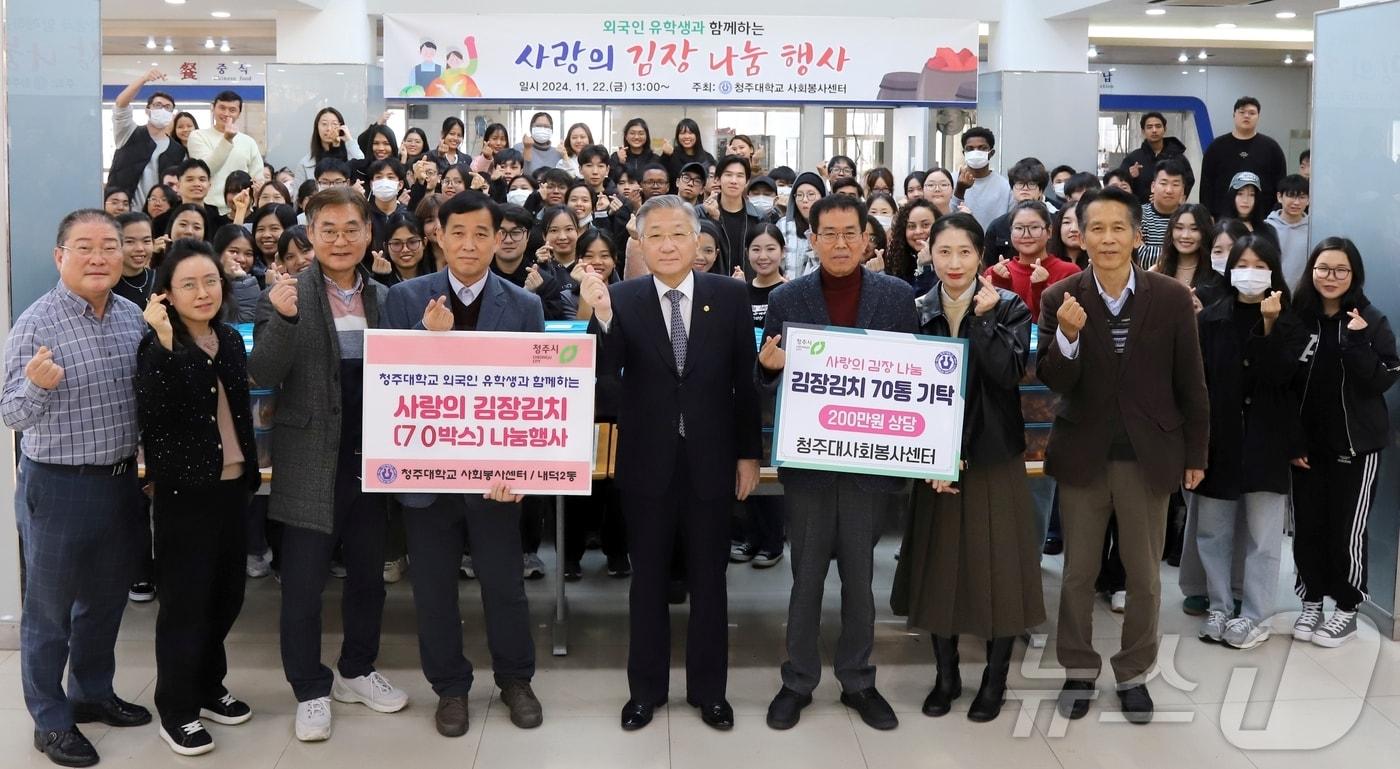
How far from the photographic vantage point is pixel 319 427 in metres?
4.00

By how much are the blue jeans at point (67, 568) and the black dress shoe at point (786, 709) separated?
210 centimetres

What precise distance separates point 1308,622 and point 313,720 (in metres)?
3.75

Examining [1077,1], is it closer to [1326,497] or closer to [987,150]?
[987,150]

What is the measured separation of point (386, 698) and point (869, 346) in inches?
79.2

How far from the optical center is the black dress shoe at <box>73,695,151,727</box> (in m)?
4.14

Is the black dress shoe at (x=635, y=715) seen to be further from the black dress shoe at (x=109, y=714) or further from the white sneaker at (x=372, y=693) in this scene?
the black dress shoe at (x=109, y=714)

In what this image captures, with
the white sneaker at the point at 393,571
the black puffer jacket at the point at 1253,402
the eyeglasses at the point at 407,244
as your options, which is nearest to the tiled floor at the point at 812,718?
the white sneaker at the point at 393,571

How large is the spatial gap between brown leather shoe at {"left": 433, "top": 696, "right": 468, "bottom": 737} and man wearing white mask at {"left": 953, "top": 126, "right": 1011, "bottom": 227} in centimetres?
519

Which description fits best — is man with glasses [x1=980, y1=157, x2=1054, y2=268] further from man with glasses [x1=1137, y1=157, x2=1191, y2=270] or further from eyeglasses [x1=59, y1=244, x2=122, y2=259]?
eyeglasses [x1=59, y1=244, x2=122, y2=259]

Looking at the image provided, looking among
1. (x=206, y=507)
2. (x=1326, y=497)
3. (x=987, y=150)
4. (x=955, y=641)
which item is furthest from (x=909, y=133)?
(x=206, y=507)

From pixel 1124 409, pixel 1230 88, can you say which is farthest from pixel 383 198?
pixel 1230 88

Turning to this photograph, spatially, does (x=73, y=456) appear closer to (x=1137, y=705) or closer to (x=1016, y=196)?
(x=1137, y=705)

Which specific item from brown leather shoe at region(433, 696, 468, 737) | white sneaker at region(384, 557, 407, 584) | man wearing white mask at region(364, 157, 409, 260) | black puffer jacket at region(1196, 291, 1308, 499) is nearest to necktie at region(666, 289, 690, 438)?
brown leather shoe at region(433, 696, 468, 737)

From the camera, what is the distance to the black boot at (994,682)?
4289mm
